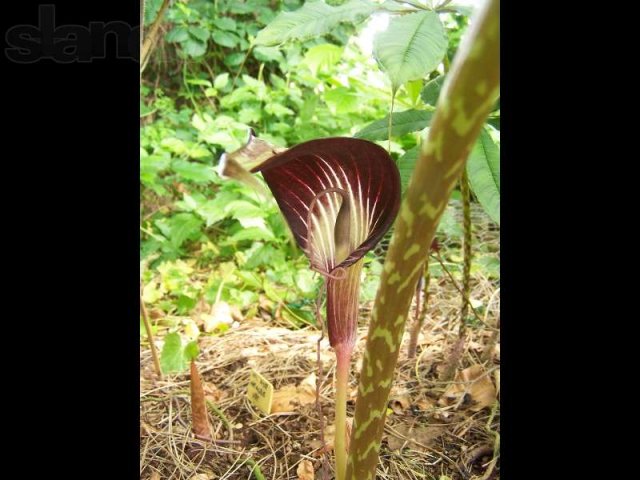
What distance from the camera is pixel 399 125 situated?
2.09 feet

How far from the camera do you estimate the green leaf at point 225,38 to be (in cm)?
202

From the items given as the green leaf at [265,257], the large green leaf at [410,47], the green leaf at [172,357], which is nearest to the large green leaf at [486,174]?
the large green leaf at [410,47]

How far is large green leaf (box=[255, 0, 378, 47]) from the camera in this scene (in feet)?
1.73

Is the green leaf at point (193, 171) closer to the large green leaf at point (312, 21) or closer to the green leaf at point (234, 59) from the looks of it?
the green leaf at point (234, 59)

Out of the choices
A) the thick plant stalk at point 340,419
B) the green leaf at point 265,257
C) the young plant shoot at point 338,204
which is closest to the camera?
the young plant shoot at point 338,204

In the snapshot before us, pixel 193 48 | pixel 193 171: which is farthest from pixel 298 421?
pixel 193 48

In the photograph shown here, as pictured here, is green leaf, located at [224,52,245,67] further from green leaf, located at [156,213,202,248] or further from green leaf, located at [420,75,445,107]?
green leaf, located at [420,75,445,107]

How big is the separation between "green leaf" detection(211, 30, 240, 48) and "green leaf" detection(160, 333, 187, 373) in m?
1.45

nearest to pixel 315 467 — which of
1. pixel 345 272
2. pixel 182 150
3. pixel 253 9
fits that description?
pixel 345 272

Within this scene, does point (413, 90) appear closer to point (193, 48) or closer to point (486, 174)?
point (486, 174)

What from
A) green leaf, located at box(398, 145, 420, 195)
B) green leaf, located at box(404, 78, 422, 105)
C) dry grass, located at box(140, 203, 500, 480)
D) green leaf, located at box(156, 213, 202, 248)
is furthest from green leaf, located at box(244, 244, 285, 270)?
green leaf, located at box(398, 145, 420, 195)

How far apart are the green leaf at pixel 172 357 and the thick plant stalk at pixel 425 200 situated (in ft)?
1.47
